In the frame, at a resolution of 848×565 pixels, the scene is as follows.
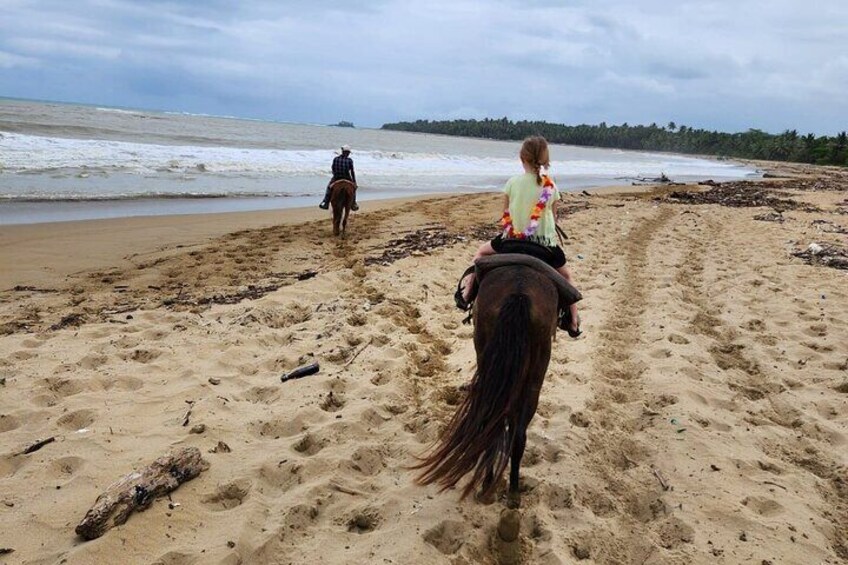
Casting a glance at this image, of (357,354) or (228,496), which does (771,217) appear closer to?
(357,354)

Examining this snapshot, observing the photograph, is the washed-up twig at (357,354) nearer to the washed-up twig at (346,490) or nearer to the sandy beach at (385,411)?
the sandy beach at (385,411)

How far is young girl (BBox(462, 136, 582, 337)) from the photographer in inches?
143

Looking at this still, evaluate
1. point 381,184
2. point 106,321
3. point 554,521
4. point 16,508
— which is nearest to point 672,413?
point 554,521

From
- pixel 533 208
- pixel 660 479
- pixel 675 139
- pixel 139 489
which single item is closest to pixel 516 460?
pixel 660 479

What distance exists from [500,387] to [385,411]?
147cm

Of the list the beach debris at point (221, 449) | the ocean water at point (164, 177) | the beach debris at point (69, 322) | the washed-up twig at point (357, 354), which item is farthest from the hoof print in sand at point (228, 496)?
the ocean water at point (164, 177)

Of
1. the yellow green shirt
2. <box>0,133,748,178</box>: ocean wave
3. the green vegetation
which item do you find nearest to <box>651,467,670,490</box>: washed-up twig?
the yellow green shirt

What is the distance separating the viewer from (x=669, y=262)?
9070 mm

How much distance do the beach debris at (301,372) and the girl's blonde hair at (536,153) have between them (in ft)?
8.06

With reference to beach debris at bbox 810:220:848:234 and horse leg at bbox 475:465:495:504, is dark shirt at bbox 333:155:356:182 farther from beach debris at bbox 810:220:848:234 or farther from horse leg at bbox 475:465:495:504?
beach debris at bbox 810:220:848:234

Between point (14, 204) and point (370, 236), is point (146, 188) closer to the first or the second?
point (14, 204)

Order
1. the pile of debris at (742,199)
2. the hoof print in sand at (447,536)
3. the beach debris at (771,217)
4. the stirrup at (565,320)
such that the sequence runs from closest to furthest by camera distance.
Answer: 1. the hoof print in sand at (447,536)
2. the stirrup at (565,320)
3. the beach debris at (771,217)
4. the pile of debris at (742,199)

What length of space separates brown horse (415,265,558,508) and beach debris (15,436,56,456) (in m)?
2.43

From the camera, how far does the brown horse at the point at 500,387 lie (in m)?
2.98
